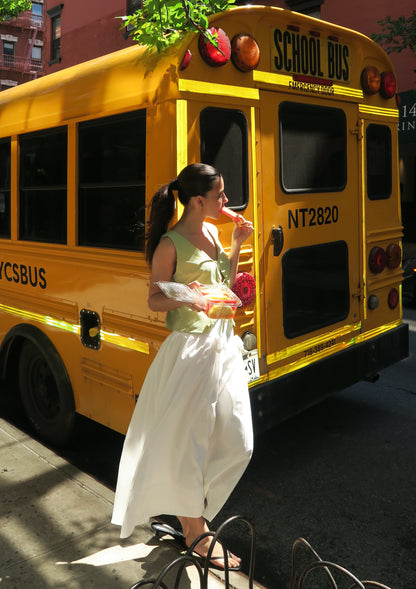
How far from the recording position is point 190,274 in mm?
3098

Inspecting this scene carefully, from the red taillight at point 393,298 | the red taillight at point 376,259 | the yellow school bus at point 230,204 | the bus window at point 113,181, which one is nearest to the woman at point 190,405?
the yellow school bus at point 230,204

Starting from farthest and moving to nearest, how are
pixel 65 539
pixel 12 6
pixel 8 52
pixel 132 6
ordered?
pixel 8 52
pixel 132 6
pixel 12 6
pixel 65 539

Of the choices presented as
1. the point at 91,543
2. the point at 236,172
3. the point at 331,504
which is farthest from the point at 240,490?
the point at 236,172

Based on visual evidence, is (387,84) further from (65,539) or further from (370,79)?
(65,539)

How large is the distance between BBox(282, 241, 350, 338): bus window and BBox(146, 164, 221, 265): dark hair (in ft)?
3.67

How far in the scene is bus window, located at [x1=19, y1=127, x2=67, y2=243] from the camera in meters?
4.27

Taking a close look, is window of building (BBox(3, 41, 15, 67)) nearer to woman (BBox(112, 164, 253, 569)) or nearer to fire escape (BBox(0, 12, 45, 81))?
fire escape (BBox(0, 12, 45, 81))

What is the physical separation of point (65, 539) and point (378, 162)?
3.50 m

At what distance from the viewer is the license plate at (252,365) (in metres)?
3.87

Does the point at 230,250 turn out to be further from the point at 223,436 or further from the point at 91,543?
the point at 91,543

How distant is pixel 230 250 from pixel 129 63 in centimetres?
126

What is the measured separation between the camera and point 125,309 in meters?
3.88

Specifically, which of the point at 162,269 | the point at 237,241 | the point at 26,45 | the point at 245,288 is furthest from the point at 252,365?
the point at 26,45

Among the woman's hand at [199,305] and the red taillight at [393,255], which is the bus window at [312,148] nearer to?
the red taillight at [393,255]
